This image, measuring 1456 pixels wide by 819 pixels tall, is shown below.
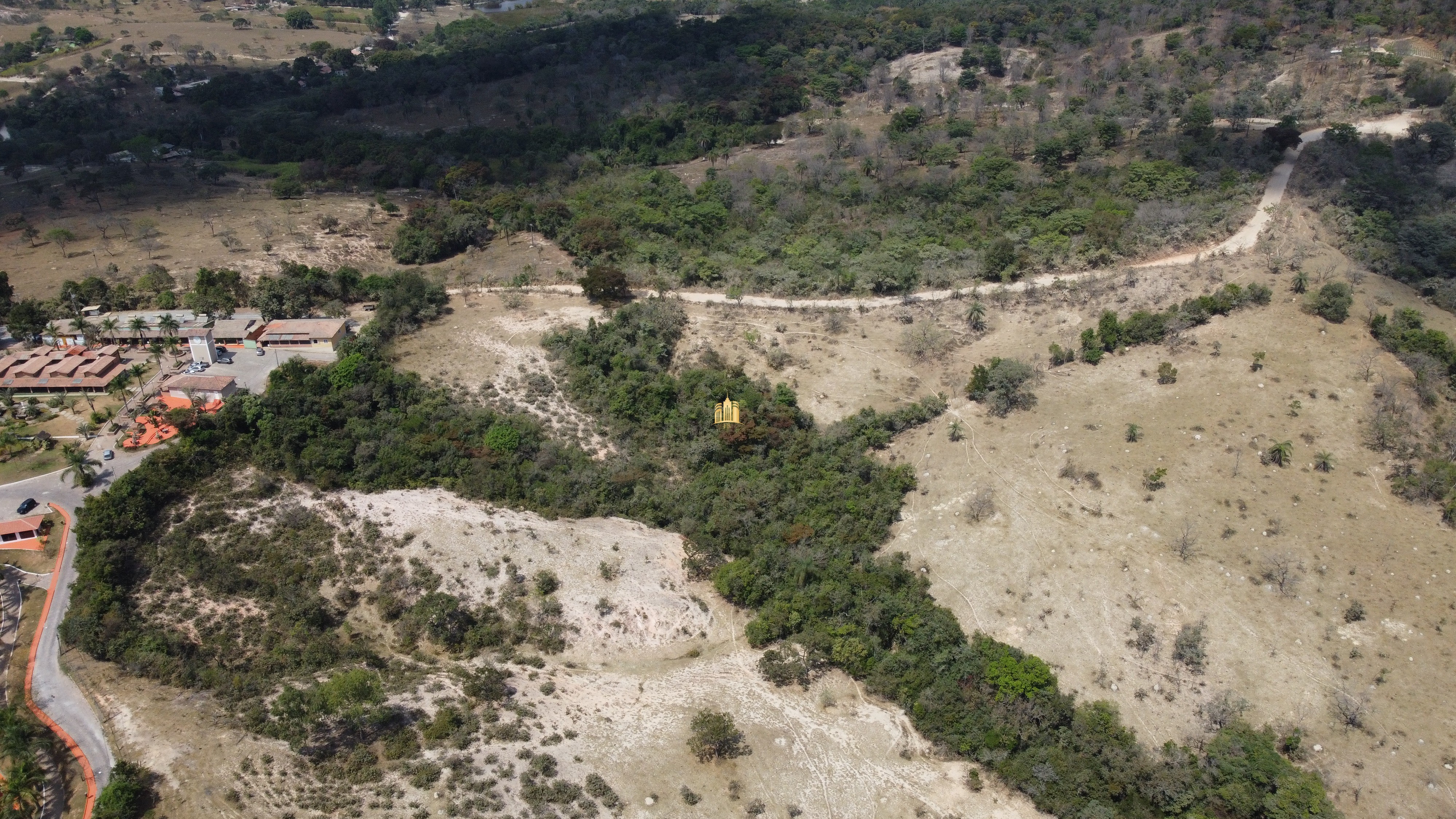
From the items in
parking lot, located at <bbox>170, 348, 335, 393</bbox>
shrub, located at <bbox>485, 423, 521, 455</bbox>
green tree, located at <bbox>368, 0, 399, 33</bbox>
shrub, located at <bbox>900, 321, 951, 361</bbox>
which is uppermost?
green tree, located at <bbox>368, 0, 399, 33</bbox>

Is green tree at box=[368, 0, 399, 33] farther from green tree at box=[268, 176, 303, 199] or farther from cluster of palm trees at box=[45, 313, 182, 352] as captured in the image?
cluster of palm trees at box=[45, 313, 182, 352]

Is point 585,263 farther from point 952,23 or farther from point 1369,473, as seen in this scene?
point 952,23

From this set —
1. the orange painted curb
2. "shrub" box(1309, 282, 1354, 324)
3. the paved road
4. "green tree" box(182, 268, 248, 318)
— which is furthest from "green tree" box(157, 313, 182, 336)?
"shrub" box(1309, 282, 1354, 324)

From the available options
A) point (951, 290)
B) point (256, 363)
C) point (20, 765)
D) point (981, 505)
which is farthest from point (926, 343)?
point (20, 765)

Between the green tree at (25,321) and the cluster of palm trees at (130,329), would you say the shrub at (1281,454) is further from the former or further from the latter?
the green tree at (25,321)

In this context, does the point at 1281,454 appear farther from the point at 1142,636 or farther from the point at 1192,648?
the point at 1142,636

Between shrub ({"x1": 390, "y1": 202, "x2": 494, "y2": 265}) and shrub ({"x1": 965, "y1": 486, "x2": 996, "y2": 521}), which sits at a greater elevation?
shrub ({"x1": 390, "y1": 202, "x2": 494, "y2": 265})

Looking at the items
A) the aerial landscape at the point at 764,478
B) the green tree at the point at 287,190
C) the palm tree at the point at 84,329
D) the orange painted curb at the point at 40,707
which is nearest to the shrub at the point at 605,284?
the aerial landscape at the point at 764,478

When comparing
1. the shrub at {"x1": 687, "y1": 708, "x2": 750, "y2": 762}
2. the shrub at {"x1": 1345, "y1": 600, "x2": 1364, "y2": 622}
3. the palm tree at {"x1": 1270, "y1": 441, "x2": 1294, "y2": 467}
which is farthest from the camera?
the palm tree at {"x1": 1270, "y1": 441, "x2": 1294, "y2": 467}
